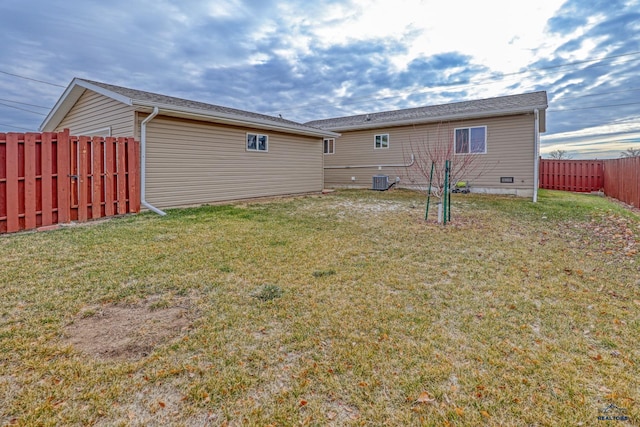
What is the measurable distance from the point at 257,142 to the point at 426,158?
23.9 feet

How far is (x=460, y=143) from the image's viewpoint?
13.5m

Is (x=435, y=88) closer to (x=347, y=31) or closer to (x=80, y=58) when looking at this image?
(x=347, y=31)

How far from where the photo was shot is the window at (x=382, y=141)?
50.6 ft

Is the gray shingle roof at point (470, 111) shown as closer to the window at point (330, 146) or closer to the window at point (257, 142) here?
the window at point (330, 146)

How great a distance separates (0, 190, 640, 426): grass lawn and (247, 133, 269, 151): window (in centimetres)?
629

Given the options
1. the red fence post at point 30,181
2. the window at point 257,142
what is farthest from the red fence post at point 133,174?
the window at point 257,142

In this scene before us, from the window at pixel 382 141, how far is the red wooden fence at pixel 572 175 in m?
9.71

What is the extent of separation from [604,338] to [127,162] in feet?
28.8

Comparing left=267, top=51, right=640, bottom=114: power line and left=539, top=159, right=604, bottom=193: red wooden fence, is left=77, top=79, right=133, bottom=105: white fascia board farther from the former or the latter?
left=539, top=159, right=604, bottom=193: red wooden fence

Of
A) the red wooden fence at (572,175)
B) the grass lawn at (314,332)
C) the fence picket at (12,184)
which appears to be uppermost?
the red wooden fence at (572,175)

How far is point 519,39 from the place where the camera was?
41.3 ft

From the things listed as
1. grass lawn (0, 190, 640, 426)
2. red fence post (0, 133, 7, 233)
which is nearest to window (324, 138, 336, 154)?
grass lawn (0, 190, 640, 426)

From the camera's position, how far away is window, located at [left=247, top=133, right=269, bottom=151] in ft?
35.7

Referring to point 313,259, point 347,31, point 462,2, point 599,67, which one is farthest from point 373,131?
point 599,67
